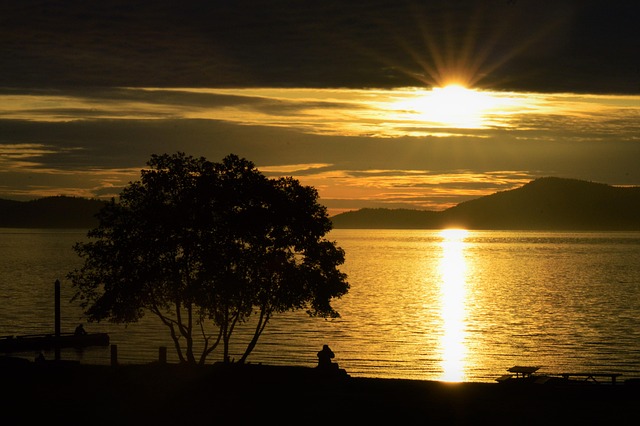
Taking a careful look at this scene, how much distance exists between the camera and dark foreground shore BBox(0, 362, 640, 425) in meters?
29.3

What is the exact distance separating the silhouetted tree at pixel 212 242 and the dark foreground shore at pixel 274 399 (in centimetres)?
866

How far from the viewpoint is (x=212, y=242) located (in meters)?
46.8

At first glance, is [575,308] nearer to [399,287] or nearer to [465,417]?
[399,287]

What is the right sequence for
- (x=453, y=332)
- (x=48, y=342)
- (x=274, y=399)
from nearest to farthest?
(x=274, y=399) < (x=48, y=342) < (x=453, y=332)

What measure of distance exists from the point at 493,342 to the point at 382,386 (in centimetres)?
5949

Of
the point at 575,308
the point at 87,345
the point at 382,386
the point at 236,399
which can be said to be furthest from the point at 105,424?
the point at 575,308

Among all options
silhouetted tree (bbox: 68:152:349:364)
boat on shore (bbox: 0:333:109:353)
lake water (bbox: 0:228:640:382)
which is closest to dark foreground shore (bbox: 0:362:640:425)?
silhouetted tree (bbox: 68:152:349:364)

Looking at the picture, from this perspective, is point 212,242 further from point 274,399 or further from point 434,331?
point 434,331

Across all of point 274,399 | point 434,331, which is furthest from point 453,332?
point 274,399

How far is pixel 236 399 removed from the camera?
3262 cm

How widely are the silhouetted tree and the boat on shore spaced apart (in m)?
32.9

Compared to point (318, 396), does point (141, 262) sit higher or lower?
higher

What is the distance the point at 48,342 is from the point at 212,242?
40110mm

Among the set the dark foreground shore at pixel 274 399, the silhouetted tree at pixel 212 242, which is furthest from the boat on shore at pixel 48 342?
the dark foreground shore at pixel 274 399
